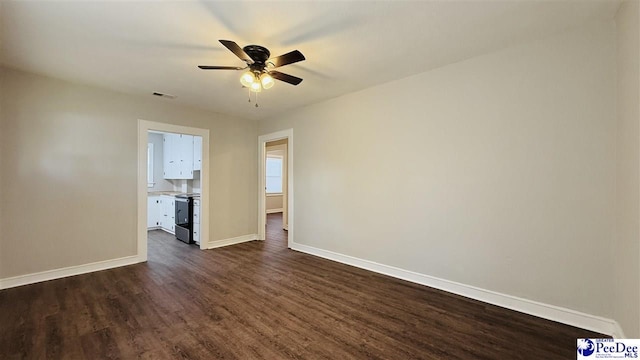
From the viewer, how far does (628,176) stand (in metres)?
1.78

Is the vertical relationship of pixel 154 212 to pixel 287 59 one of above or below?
below

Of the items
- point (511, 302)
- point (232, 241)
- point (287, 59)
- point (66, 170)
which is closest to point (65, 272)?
point (66, 170)

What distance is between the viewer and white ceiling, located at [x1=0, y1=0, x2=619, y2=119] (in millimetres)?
1920

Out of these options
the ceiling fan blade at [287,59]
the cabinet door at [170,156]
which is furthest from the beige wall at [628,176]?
the cabinet door at [170,156]

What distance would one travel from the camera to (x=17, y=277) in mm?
3004

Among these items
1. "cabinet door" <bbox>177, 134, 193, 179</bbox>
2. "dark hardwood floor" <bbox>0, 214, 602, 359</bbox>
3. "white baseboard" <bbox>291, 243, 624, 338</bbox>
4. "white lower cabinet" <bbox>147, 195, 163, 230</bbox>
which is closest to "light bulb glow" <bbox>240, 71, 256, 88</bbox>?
"dark hardwood floor" <bbox>0, 214, 602, 359</bbox>

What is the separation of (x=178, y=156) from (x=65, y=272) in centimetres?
321

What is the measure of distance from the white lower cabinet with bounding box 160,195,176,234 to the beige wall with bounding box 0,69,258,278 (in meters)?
1.93

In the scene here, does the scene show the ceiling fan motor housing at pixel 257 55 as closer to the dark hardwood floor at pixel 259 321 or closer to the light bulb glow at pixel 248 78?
the light bulb glow at pixel 248 78

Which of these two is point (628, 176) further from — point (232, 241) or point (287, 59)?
point (232, 241)

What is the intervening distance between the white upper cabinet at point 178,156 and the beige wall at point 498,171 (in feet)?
11.9

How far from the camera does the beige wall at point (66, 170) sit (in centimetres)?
299

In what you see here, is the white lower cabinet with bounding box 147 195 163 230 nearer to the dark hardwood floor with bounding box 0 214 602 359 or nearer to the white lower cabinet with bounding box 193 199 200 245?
the white lower cabinet with bounding box 193 199 200 245

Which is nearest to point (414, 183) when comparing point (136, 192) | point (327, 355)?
A: point (327, 355)
